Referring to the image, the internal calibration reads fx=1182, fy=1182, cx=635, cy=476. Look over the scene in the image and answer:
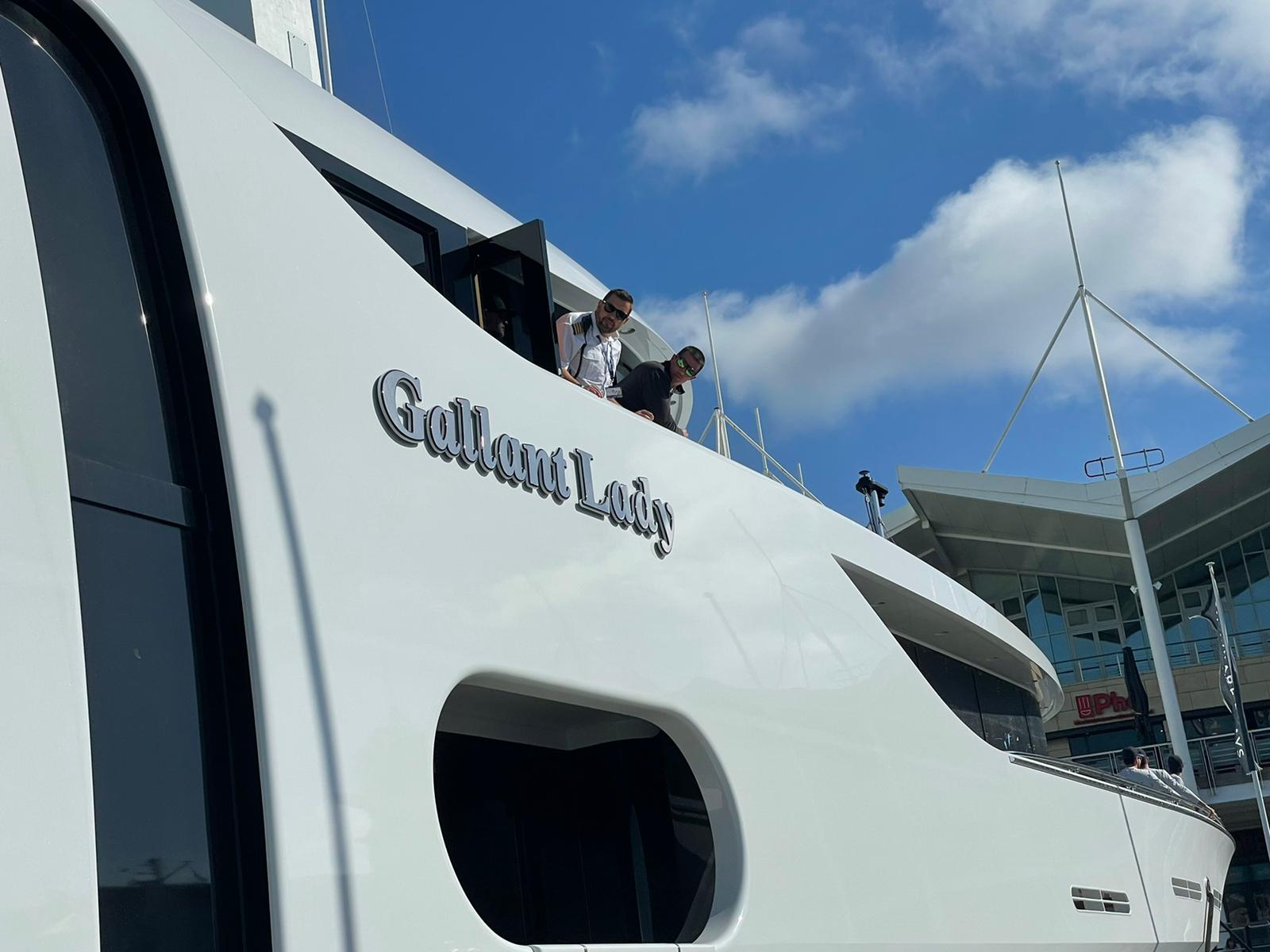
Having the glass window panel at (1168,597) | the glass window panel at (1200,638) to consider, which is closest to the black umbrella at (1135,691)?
the glass window panel at (1200,638)

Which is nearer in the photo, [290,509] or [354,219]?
[290,509]

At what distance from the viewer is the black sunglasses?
16.3ft

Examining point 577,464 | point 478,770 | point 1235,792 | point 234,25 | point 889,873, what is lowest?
point 1235,792

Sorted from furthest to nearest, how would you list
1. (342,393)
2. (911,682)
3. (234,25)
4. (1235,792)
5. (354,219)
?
(1235,792) < (234,25) < (911,682) < (354,219) < (342,393)

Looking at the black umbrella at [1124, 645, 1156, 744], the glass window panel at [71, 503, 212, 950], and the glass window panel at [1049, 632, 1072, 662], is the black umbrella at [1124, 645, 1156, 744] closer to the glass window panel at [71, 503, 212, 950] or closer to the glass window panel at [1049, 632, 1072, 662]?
the glass window panel at [1049, 632, 1072, 662]

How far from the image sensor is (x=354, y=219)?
3.12 meters

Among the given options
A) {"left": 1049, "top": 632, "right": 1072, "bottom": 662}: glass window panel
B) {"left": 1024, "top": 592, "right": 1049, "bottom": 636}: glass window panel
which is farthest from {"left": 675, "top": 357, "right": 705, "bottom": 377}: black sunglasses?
{"left": 1024, "top": 592, "right": 1049, "bottom": 636}: glass window panel

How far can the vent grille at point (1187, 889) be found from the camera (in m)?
7.97

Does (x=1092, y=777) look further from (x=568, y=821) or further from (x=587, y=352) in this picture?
(x=587, y=352)

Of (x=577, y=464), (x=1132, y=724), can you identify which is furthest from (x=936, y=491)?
(x=577, y=464)

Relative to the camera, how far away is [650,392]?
16.5 ft

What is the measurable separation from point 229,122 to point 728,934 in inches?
101

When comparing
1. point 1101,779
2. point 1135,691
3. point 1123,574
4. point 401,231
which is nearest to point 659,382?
point 401,231

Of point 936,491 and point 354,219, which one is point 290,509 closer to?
point 354,219
